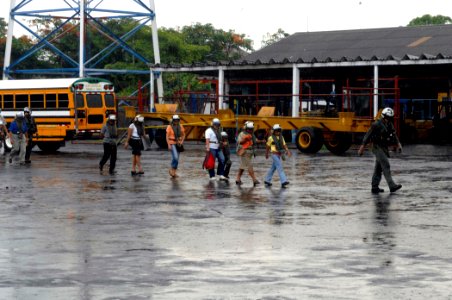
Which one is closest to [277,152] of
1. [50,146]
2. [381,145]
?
[381,145]

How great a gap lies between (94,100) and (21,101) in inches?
115

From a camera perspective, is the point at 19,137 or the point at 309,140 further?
the point at 309,140

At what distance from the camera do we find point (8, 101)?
1689 inches

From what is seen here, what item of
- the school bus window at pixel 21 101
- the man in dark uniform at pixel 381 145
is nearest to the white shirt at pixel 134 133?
the man in dark uniform at pixel 381 145

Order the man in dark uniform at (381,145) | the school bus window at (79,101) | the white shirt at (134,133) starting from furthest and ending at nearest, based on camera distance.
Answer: the school bus window at (79,101) → the white shirt at (134,133) → the man in dark uniform at (381,145)

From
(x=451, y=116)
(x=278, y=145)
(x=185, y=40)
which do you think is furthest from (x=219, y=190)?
(x=185, y=40)

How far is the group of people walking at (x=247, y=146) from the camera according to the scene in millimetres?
20406

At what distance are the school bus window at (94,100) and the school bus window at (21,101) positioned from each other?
8.02 feet

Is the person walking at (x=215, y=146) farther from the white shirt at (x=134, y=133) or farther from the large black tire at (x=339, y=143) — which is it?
the large black tire at (x=339, y=143)

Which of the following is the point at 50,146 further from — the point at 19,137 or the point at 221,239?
the point at 221,239

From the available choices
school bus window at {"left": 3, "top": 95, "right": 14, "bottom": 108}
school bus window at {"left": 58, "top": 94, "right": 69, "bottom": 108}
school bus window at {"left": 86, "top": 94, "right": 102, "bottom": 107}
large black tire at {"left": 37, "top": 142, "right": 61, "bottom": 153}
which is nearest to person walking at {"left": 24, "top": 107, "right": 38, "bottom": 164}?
large black tire at {"left": 37, "top": 142, "right": 61, "bottom": 153}

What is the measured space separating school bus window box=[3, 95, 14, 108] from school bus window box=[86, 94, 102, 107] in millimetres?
3022

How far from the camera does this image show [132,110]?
44875 millimetres

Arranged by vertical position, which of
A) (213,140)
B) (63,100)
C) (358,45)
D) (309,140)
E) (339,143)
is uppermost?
(358,45)
